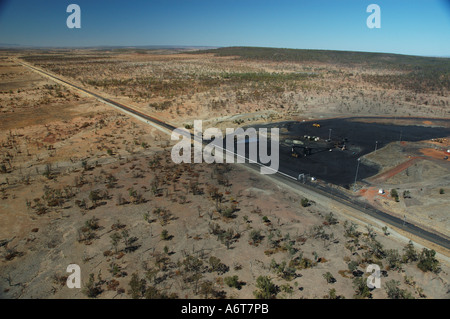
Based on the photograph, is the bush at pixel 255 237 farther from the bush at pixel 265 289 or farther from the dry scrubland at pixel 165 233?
the bush at pixel 265 289

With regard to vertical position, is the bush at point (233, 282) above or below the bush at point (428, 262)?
below

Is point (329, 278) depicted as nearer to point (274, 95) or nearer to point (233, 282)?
point (233, 282)

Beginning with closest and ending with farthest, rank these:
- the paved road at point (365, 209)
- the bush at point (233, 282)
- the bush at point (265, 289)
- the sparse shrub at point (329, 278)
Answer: the bush at point (265, 289) → the bush at point (233, 282) → the sparse shrub at point (329, 278) → the paved road at point (365, 209)

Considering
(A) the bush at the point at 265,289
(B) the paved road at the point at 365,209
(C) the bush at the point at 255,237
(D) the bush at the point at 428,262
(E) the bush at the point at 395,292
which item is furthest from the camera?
(B) the paved road at the point at 365,209

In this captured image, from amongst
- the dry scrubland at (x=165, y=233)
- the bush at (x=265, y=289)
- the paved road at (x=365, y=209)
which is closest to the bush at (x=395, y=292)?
the dry scrubland at (x=165, y=233)

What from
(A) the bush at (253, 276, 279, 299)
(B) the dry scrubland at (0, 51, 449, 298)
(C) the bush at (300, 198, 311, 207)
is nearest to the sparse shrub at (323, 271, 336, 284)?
(B) the dry scrubland at (0, 51, 449, 298)

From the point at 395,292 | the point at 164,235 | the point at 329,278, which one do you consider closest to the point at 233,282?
the point at 329,278

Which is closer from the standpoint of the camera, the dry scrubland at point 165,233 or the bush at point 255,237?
the dry scrubland at point 165,233

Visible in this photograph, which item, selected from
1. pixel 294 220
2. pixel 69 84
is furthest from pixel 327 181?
pixel 69 84

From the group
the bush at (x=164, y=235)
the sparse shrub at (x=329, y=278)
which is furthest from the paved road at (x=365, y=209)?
the bush at (x=164, y=235)

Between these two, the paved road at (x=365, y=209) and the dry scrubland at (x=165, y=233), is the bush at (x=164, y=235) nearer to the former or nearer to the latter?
the dry scrubland at (x=165, y=233)

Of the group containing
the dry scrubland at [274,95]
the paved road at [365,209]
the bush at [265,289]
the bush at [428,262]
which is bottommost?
the bush at [265,289]
